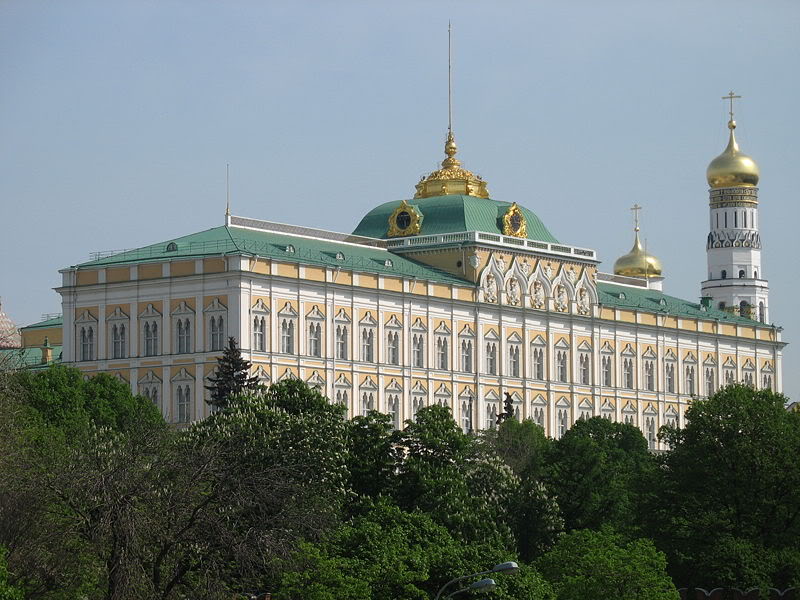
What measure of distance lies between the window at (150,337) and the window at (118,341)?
5.49 feet

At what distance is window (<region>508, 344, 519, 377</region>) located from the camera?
166625 millimetres

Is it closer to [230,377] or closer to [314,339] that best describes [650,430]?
[314,339]

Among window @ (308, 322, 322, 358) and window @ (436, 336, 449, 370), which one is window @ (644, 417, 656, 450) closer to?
window @ (436, 336, 449, 370)

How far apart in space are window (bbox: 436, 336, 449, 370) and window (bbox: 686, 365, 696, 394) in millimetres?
32550

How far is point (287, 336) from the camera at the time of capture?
147m

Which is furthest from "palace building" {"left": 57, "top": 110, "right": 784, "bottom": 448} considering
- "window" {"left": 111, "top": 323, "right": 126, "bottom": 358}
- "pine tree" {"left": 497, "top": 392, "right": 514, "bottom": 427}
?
"pine tree" {"left": 497, "top": 392, "right": 514, "bottom": 427}

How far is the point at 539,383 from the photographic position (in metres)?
169

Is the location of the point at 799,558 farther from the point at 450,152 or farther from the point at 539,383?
the point at 450,152

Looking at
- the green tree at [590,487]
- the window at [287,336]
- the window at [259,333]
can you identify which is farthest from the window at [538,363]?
the green tree at [590,487]

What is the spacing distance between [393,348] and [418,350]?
106 inches

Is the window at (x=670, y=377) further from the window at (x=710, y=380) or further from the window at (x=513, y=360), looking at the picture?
the window at (x=513, y=360)

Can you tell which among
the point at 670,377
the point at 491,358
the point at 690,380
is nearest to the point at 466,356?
the point at 491,358

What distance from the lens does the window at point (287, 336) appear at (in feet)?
481

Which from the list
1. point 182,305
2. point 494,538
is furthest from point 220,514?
point 182,305
